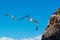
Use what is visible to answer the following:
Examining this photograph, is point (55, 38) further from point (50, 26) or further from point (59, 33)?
point (50, 26)

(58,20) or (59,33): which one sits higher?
(58,20)

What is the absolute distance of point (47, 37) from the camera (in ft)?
547

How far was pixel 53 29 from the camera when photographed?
6521 inches

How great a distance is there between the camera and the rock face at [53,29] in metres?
158

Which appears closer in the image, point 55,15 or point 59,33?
point 59,33

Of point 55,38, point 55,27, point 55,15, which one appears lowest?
point 55,38

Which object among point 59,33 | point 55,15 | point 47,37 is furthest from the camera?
point 55,15

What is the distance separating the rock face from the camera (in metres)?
158

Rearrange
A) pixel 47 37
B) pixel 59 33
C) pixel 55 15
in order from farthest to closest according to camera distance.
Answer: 1. pixel 55 15
2. pixel 47 37
3. pixel 59 33

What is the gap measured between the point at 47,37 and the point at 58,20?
14.9 meters

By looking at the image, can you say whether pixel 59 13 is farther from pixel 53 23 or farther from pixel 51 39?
pixel 51 39

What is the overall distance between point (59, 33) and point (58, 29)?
17.7 ft

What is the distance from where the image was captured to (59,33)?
155375mm

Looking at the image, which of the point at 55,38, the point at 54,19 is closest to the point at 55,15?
the point at 54,19
